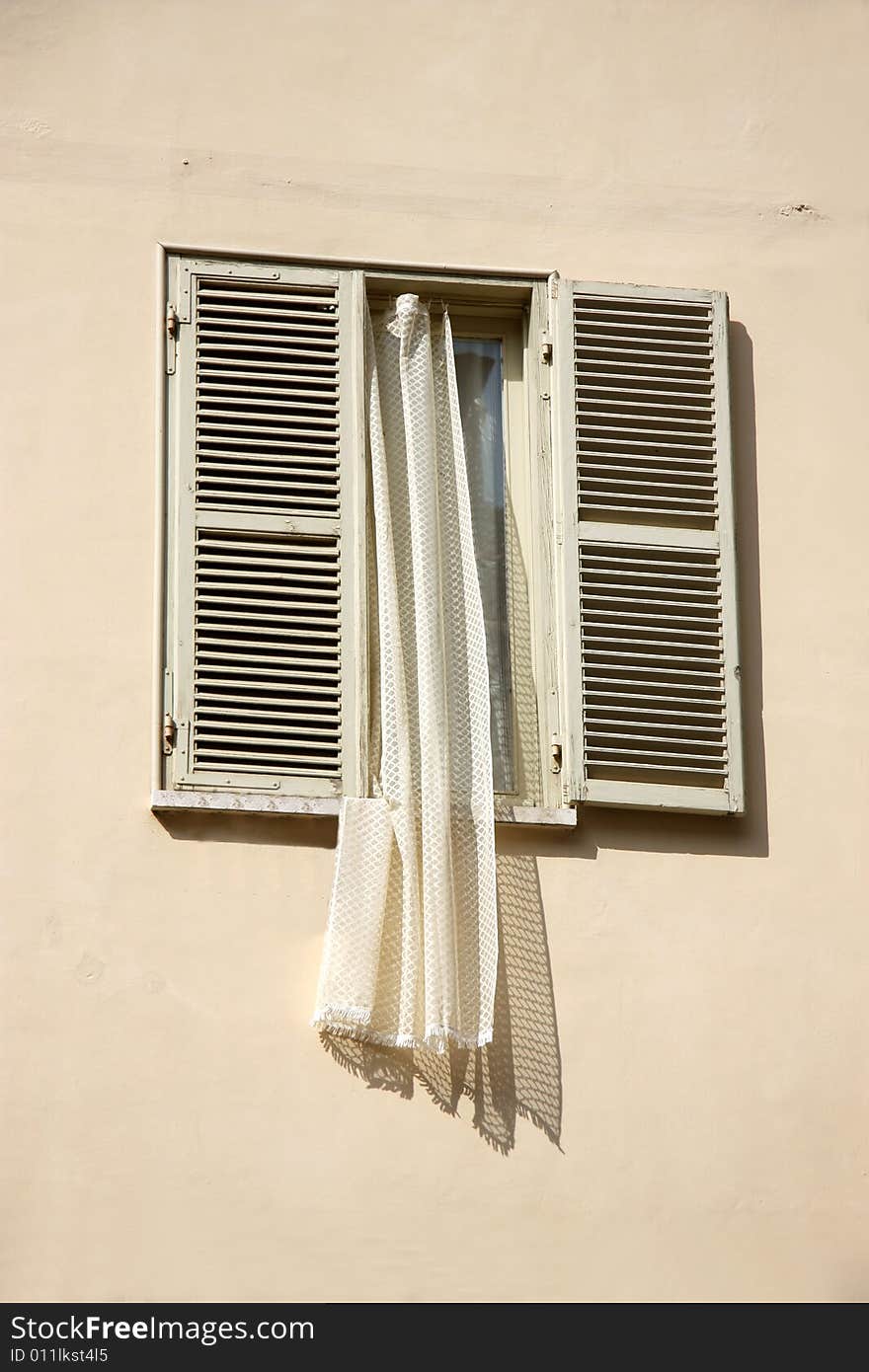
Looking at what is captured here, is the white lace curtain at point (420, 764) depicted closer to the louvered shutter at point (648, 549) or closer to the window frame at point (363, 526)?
the window frame at point (363, 526)

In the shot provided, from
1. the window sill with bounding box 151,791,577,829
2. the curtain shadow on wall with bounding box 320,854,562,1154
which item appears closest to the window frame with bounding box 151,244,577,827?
the window sill with bounding box 151,791,577,829

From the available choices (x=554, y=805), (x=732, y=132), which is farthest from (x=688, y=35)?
(x=554, y=805)

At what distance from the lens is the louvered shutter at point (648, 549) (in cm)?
692

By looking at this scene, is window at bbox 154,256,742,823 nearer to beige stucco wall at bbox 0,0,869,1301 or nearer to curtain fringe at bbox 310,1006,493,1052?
beige stucco wall at bbox 0,0,869,1301

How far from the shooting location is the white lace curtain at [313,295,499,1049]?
6523mm

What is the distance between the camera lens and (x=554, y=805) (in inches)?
271

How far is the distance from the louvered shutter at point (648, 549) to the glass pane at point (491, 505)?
216 millimetres

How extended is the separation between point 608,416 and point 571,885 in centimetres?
134

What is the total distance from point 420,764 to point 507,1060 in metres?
0.80

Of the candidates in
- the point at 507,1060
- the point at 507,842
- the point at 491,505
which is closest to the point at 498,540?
the point at 491,505

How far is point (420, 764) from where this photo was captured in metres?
6.75

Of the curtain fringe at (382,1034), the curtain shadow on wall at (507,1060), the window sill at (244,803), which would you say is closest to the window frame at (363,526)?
the window sill at (244,803)
